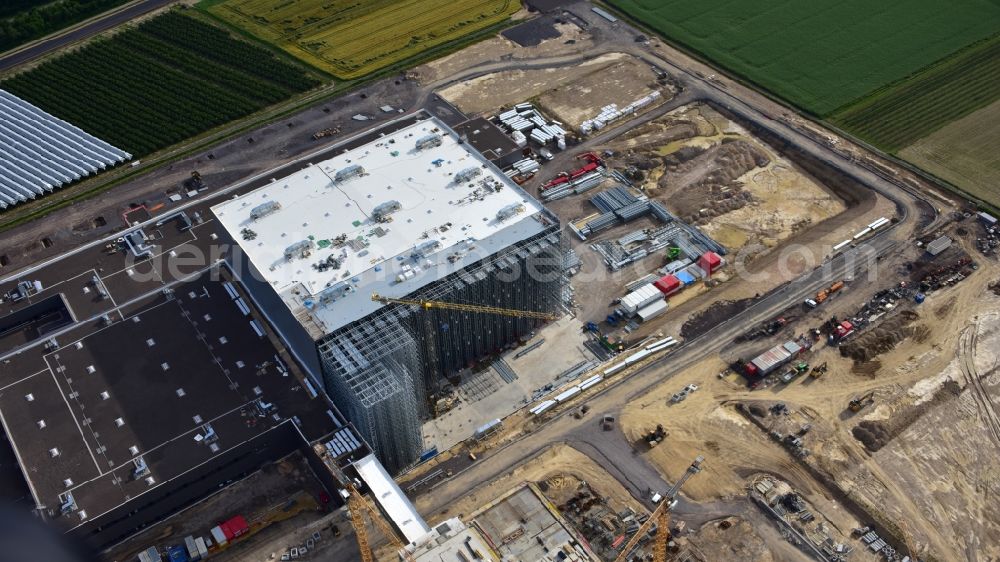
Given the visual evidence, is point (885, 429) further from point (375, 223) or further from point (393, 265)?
point (375, 223)

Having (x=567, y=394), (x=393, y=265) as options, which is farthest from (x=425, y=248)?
(x=567, y=394)

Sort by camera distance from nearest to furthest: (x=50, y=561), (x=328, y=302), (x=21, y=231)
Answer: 1. (x=50, y=561)
2. (x=328, y=302)
3. (x=21, y=231)

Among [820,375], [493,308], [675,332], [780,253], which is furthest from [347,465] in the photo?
[780,253]

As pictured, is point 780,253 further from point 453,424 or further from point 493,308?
point 453,424

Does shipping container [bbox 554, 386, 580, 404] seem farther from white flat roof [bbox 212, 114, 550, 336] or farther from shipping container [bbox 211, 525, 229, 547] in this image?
shipping container [bbox 211, 525, 229, 547]

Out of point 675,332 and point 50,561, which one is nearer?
A: point 50,561

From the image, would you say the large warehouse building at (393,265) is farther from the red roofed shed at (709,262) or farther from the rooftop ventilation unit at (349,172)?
the red roofed shed at (709,262)

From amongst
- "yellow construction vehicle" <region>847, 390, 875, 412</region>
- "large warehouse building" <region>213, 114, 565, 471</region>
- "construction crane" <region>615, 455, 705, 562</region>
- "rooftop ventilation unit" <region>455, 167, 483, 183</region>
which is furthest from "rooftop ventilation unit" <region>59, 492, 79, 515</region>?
"yellow construction vehicle" <region>847, 390, 875, 412</region>
